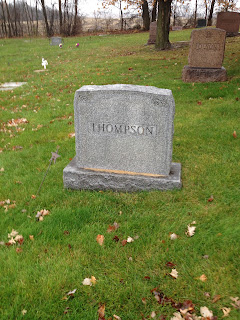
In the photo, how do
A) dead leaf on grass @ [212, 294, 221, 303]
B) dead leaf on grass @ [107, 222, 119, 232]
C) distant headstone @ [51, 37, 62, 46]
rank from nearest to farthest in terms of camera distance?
Result: dead leaf on grass @ [212, 294, 221, 303]
dead leaf on grass @ [107, 222, 119, 232]
distant headstone @ [51, 37, 62, 46]

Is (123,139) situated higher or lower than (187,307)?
higher

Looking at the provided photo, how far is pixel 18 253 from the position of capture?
3068 mm

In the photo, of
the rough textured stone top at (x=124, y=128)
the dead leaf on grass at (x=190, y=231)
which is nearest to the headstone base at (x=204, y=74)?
the rough textured stone top at (x=124, y=128)

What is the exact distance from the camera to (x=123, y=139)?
395 cm

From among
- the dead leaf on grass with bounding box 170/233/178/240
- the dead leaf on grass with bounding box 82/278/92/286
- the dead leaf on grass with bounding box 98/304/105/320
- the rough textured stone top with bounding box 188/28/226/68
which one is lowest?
the dead leaf on grass with bounding box 98/304/105/320

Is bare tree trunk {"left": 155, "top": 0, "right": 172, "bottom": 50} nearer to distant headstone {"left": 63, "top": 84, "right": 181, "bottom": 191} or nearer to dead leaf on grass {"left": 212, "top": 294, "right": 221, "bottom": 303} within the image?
distant headstone {"left": 63, "top": 84, "right": 181, "bottom": 191}

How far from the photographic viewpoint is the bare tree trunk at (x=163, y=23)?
1474 centimetres

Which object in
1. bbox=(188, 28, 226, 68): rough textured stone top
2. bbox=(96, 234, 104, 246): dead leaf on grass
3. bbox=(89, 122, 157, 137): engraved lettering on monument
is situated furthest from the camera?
bbox=(188, 28, 226, 68): rough textured stone top

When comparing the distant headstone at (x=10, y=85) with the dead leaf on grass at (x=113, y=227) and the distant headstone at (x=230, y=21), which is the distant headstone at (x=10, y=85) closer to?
the dead leaf on grass at (x=113, y=227)

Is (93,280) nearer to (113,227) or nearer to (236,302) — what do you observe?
(113,227)

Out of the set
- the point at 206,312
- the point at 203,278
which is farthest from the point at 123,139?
the point at 206,312

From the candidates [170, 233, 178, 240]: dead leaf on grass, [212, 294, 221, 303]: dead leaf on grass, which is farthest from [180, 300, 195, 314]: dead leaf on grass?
[170, 233, 178, 240]: dead leaf on grass

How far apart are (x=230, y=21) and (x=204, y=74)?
12905 millimetres

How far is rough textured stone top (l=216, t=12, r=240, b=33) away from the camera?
19047 mm
